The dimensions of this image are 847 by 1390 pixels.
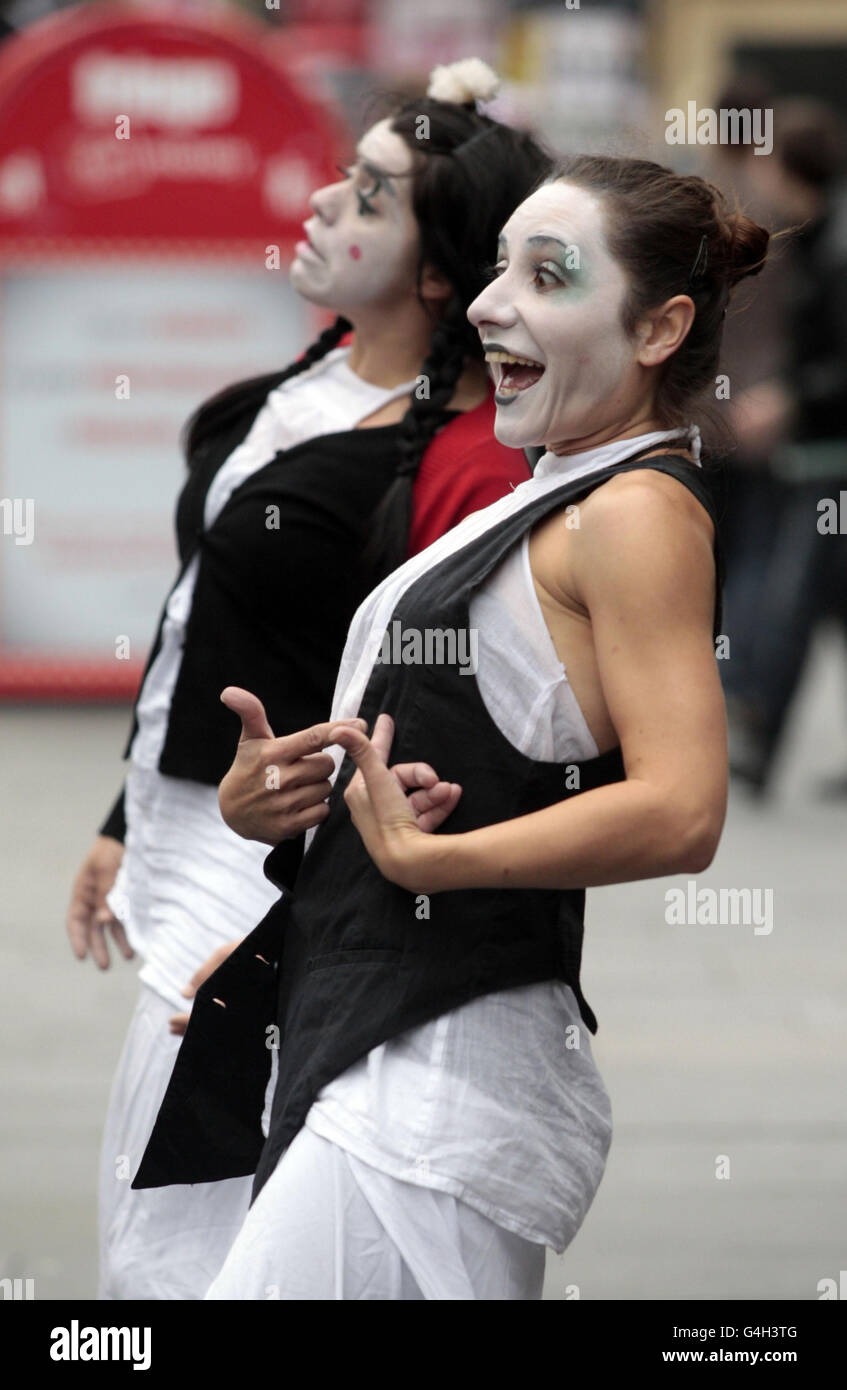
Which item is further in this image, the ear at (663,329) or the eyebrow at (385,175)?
the eyebrow at (385,175)

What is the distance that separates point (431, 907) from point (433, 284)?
98cm

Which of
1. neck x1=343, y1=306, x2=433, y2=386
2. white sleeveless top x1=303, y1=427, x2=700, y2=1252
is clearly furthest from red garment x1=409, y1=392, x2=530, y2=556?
white sleeveless top x1=303, y1=427, x2=700, y2=1252

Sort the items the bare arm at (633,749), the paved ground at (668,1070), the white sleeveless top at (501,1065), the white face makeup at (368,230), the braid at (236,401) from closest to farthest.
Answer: the bare arm at (633,749)
the white sleeveless top at (501,1065)
the white face makeup at (368,230)
the braid at (236,401)
the paved ground at (668,1070)

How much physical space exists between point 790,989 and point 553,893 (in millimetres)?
3211

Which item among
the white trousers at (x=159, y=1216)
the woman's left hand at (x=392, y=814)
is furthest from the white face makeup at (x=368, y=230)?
the white trousers at (x=159, y=1216)

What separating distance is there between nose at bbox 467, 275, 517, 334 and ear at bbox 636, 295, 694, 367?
0.13 m

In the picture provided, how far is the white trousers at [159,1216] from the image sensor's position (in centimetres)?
266

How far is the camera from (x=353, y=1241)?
1.93m

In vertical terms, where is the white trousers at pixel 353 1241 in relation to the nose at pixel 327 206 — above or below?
below

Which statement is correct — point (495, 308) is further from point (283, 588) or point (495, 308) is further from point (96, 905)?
point (96, 905)

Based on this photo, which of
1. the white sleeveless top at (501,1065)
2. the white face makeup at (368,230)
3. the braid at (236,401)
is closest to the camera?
the white sleeveless top at (501,1065)

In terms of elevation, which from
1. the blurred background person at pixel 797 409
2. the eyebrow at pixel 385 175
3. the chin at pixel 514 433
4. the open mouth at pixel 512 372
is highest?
the blurred background person at pixel 797 409

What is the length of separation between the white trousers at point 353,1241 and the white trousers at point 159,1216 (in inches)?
28.8

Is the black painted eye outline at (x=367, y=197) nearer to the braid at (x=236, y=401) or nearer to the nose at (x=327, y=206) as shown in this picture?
the nose at (x=327, y=206)
